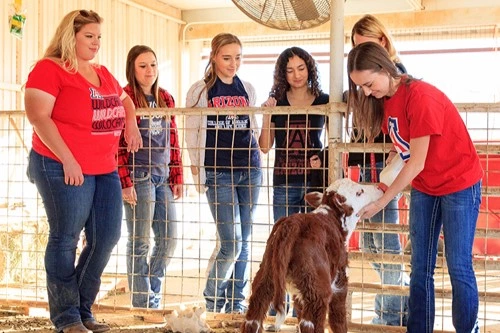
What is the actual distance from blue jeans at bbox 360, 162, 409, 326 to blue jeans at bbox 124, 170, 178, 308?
3.95ft

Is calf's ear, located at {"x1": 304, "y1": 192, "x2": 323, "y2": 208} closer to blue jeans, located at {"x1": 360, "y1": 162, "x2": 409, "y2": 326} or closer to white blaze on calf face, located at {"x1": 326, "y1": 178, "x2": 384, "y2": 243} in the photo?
white blaze on calf face, located at {"x1": 326, "y1": 178, "x2": 384, "y2": 243}

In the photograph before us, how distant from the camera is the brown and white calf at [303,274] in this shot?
2934mm

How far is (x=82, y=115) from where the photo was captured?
3.59 m

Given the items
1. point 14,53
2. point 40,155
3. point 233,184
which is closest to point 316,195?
point 233,184

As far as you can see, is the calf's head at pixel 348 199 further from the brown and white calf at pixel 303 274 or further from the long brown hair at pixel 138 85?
the long brown hair at pixel 138 85

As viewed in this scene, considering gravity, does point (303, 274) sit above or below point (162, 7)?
below

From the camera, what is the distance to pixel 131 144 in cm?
408

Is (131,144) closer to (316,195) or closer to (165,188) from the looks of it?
(165,188)

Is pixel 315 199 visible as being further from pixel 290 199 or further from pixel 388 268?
pixel 388 268

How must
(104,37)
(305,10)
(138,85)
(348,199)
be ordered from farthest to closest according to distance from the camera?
(104,37), (138,85), (305,10), (348,199)

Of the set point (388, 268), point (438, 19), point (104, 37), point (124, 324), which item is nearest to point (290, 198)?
point (388, 268)

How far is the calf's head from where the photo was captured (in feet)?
10.9

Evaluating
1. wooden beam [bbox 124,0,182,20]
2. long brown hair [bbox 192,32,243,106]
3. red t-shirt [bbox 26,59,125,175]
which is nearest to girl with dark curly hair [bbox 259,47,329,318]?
long brown hair [bbox 192,32,243,106]

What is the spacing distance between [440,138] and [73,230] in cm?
181
